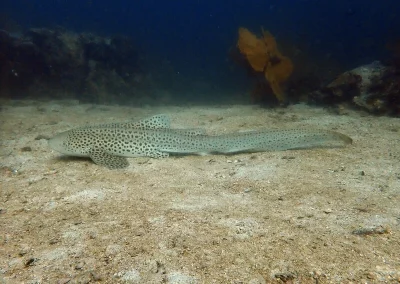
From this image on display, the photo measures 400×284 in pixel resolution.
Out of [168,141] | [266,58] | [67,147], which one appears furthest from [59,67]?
[168,141]

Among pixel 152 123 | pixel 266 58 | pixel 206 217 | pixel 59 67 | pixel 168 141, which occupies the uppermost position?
pixel 266 58

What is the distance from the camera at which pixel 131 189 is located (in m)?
4.70

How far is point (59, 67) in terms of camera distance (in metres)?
16.8

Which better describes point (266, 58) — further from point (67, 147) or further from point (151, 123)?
point (67, 147)

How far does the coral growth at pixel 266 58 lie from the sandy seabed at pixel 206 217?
609 centimetres


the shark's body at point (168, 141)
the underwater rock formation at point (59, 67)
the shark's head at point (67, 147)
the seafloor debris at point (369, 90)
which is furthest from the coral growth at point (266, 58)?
the underwater rock formation at point (59, 67)

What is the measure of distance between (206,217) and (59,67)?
16.3m

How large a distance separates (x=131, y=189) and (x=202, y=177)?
1.25 m

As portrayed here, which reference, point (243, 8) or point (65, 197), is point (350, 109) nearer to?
point (65, 197)

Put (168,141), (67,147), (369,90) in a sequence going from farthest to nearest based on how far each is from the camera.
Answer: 1. (369,90)
2. (168,141)
3. (67,147)

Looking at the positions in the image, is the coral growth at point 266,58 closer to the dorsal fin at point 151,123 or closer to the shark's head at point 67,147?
the dorsal fin at point 151,123

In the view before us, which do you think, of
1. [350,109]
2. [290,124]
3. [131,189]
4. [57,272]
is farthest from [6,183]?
[350,109]

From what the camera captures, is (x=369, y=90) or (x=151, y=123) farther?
(x=369, y=90)

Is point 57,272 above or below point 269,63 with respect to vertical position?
below
